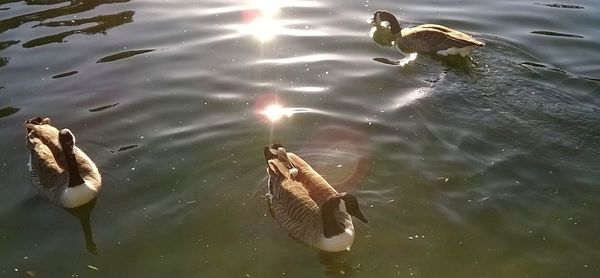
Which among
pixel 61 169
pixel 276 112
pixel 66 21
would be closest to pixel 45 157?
pixel 61 169

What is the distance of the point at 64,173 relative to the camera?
34.7ft

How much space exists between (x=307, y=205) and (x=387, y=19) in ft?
29.1

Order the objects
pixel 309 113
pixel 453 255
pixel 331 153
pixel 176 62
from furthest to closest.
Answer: pixel 176 62, pixel 309 113, pixel 331 153, pixel 453 255

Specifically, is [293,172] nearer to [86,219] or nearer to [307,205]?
[307,205]

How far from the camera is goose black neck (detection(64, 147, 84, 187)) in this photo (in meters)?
10.1

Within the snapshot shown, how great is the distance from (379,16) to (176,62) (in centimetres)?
580

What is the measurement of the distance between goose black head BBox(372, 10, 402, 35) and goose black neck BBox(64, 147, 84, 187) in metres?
9.67

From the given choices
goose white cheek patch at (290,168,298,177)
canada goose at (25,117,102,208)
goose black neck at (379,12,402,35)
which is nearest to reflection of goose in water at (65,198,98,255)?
canada goose at (25,117,102,208)

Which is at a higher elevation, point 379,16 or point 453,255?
point 379,16

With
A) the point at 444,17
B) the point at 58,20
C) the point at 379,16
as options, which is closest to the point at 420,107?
the point at 379,16

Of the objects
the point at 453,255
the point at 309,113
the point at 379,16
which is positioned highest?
the point at 379,16

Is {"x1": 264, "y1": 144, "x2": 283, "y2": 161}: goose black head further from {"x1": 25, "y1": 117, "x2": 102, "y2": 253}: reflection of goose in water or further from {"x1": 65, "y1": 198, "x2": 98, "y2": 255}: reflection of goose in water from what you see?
{"x1": 65, "y1": 198, "x2": 98, "y2": 255}: reflection of goose in water

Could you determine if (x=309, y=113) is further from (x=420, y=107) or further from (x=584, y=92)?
(x=584, y=92)

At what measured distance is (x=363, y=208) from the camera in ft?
33.7
